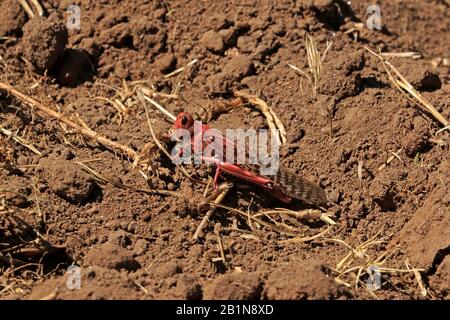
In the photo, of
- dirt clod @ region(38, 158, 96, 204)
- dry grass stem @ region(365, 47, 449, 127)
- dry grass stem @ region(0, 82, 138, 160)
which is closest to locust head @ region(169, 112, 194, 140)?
dry grass stem @ region(0, 82, 138, 160)

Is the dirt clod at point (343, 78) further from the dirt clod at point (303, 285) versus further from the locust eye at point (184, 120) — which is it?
the dirt clod at point (303, 285)

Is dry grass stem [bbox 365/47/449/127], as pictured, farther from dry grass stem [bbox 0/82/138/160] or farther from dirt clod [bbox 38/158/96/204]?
dirt clod [bbox 38/158/96/204]

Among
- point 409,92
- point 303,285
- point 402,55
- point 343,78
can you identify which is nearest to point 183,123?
point 343,78

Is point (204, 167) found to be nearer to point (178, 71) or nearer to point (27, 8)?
point (178, 71)

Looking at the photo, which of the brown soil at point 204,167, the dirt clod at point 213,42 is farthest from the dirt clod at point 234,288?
the dirt clod at point 213,42

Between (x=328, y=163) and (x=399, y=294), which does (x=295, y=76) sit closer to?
(x=328, y=163)

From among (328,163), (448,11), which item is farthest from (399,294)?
(448,11)
